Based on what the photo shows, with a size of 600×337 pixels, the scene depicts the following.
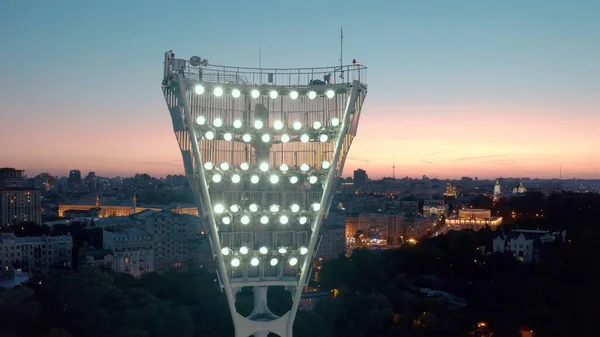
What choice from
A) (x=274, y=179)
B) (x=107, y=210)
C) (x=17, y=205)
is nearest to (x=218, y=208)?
(x=274, y=179)

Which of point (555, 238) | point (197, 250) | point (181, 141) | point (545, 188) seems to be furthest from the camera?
point (545, 188)

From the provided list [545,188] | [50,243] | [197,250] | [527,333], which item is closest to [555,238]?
[527,333]

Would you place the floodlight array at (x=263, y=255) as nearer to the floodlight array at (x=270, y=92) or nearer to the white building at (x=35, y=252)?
the floodlight array at (x=270, y=92)

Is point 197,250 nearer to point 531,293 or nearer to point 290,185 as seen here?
point 531,293

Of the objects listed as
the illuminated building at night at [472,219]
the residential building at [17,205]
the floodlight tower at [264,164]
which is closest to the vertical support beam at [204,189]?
the floodlight tower at [264,164]

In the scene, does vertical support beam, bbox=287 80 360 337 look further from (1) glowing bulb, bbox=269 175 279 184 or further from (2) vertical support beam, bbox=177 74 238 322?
(2) vertical support beam, bbox=177 74 238 322

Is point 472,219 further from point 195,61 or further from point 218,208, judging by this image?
point 195,61

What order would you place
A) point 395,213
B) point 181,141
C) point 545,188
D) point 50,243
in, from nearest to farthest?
point 181,141 → point 50,243 → point 395,213 → point 545,188
